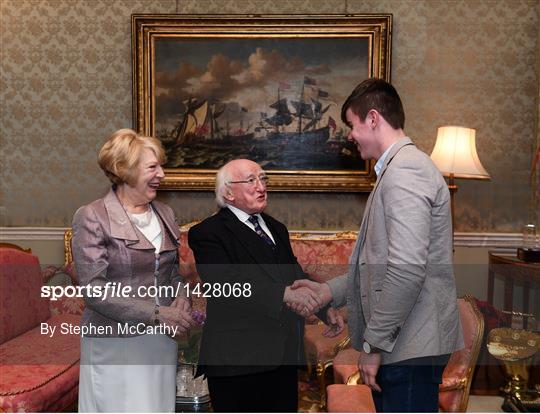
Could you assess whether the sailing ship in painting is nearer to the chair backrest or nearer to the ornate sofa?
the ornate sofa

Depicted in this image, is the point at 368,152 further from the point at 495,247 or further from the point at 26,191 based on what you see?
the point at 26,191

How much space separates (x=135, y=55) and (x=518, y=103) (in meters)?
2.93

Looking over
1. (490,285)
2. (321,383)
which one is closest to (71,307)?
(321,383)

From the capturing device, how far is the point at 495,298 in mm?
4656

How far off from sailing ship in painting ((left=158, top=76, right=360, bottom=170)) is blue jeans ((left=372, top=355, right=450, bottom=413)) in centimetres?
296

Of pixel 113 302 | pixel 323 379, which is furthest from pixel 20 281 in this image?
pixel 323 379

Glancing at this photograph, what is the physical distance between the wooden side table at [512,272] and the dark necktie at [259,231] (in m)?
2.41

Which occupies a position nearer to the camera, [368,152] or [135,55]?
[368,152]

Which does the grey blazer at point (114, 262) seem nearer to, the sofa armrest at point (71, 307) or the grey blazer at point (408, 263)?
the sofa armrest at point (71, 307)

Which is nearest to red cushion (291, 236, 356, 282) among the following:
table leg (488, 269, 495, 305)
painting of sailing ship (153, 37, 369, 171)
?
painting of sailing ship (153, 37, 369, 171)

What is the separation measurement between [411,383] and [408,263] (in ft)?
1.26

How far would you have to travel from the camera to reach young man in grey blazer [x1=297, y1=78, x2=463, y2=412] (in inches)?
68.2

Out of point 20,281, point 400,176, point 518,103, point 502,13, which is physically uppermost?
point 502,13

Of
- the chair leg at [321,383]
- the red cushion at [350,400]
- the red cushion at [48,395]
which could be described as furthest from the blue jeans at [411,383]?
the red cushion at [48,395]
